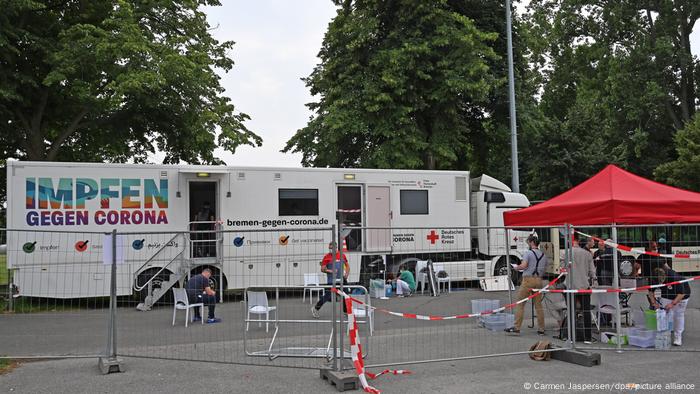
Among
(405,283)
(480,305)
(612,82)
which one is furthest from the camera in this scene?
(612,82)

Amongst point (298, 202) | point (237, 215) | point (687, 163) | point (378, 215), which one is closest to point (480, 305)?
point (378, 215)

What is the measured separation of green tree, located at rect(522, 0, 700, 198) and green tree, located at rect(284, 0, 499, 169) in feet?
15.6

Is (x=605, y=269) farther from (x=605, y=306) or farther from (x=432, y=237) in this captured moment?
(x=432, y=237)

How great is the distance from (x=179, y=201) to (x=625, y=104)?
25.5 metres

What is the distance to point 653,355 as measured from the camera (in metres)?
8.20

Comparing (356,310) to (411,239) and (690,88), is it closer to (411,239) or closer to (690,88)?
(411,239)

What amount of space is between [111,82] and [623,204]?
42.9ft

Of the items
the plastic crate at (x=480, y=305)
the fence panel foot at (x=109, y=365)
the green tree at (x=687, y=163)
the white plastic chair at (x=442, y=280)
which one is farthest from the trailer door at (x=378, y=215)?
the green tree at (x=687, y=163)

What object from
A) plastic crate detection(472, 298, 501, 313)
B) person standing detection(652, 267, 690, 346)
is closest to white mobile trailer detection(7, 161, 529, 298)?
plastic crate detection(472, 298, 501, 313)

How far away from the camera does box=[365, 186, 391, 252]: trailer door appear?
50.4 feet

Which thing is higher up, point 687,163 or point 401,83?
point 401,83

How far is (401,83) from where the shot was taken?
20.7 metres

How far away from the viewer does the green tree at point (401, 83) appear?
20859 mm

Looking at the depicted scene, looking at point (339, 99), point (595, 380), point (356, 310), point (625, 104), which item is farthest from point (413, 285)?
point (625, 104)
